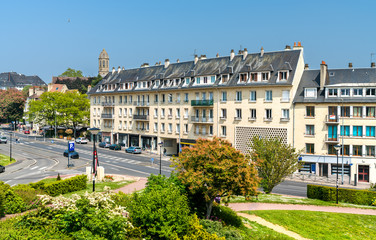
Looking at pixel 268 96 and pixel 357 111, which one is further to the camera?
pixel 268 96

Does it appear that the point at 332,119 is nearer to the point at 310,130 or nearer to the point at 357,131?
the point at 310,130

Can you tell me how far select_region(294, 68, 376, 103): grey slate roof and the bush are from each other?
101 ft

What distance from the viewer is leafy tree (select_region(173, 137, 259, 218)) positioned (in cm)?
2005

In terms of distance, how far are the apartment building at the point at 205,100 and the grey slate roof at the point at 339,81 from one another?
1234 mm

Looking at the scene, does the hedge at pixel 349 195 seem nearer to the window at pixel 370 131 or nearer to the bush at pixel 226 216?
the bush at pixel 226 216

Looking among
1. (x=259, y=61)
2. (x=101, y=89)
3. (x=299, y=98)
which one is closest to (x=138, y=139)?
(x=101, y=89)

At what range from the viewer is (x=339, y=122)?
47938 millimetres

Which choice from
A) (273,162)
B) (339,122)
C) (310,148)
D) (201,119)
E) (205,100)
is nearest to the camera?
(273,162)

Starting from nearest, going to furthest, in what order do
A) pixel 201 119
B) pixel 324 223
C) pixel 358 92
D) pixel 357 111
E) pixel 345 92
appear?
pixel 324 223 < pixel 357 111 < pixel 358 92 < pixel 345 92 < pixel 201 119

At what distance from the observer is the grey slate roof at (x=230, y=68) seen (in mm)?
52344

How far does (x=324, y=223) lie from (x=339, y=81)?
31.4 metres

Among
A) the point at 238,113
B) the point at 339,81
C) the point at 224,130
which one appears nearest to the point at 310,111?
the point at 339,81

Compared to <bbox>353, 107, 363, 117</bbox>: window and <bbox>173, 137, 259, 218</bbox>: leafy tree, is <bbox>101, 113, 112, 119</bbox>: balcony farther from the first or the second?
<bbox>173, 137, 259, 218</bbox>: leafy tree

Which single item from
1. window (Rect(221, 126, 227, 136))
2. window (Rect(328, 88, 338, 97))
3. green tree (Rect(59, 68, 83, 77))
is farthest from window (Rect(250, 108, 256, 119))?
green tree (Rect(59, 68, 83, 77))
